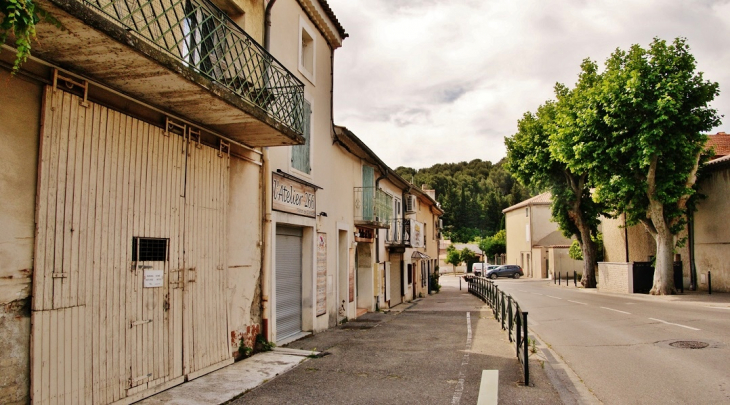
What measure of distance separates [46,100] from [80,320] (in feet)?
7.10

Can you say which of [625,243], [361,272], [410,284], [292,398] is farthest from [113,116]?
[625,243]

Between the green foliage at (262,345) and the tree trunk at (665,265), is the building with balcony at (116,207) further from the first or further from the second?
the tree trunk at (665,265)

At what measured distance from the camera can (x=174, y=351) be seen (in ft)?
20.7

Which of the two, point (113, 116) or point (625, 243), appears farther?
point (625, 243)

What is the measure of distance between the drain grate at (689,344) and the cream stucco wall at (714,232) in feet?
50.7

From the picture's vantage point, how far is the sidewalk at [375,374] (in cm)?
595

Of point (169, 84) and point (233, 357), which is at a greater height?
point (169, 84)

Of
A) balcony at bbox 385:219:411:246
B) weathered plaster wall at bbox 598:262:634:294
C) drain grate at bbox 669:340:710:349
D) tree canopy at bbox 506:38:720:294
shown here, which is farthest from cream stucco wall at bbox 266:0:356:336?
weathered plaster wall at bbox 598:262:634:294

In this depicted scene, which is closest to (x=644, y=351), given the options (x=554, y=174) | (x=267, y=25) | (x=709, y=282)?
(x=267, y=25)

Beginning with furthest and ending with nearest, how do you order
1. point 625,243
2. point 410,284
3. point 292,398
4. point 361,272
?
point 625,243 → point 410,284 → point 361,272 → point 292,398

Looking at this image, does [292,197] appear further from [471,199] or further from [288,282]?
[471,199]

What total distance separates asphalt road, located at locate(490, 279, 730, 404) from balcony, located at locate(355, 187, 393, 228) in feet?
18.9

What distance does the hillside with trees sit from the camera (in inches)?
3765

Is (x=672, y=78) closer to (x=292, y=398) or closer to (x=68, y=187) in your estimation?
(x=292, y=398)
